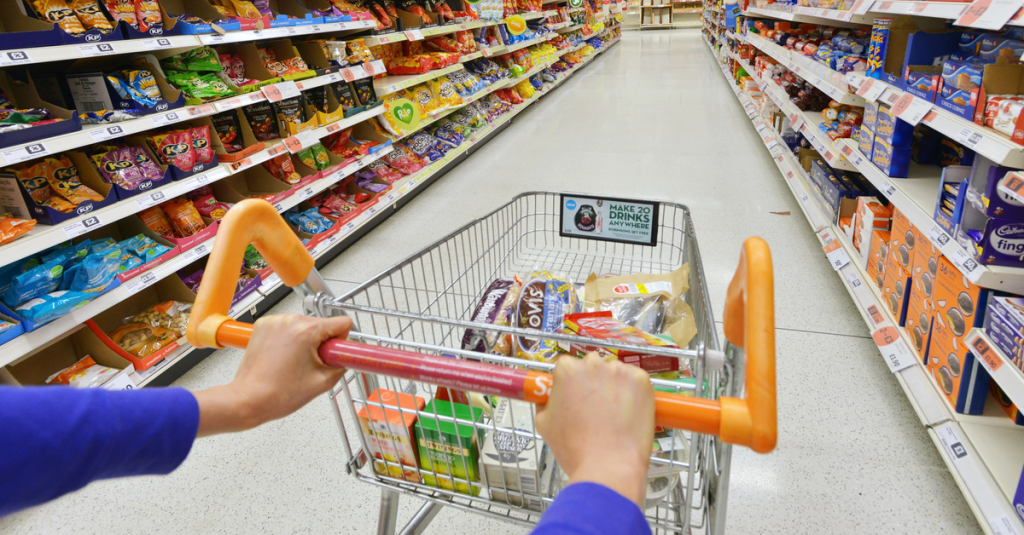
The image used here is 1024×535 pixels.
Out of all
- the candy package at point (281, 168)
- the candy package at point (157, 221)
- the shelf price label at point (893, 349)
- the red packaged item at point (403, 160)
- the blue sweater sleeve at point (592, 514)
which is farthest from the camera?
the red packaged item at point (403, 160)

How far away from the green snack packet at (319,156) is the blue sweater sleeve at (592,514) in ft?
9.51

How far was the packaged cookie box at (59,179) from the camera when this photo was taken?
1692 mm

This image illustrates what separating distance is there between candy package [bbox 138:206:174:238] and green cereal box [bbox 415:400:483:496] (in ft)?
6.04

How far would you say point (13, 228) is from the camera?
1.59 m

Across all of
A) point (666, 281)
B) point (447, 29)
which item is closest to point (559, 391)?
point (666, 281)

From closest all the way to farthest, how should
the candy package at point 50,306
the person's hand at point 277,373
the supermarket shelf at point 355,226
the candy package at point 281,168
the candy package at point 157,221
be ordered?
the person's hand at point 277,373, the candy package at point 50,306, the supermarket shelf at point 355,226, the candy package at point 157,221, the candy package at point 281,168

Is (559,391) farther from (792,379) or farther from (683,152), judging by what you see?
(683,152)

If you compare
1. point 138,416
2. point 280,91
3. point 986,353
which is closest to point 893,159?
point 986,353

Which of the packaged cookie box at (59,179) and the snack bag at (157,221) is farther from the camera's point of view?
the snack bag at (157,221)

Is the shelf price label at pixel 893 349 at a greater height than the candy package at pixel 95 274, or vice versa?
the candy package at pixel 95 274

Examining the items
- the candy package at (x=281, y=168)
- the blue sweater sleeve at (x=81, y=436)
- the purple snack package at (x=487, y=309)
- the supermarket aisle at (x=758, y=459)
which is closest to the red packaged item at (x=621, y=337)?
the purple snack package at (x=487, y=309)

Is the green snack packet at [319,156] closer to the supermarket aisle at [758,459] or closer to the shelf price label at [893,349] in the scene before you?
the supermarket aisle at [758,459]

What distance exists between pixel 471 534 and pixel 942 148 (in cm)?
226

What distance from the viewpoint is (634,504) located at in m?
0.51
